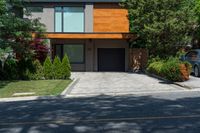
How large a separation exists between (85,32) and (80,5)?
2.51 meters

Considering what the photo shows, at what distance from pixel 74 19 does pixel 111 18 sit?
3062 millimetres

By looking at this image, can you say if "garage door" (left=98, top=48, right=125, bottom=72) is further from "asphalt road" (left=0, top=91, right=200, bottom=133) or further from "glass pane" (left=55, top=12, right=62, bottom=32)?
"asphalt road" (left=0, top=91, right=200, bottom=133)

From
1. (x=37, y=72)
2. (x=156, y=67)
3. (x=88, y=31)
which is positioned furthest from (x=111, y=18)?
(x=37, y=72)

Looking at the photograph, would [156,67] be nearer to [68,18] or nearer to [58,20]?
[68,18]

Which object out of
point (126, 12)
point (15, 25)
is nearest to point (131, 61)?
point (126, 12)

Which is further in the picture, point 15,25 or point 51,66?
point 51,66

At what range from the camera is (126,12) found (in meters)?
39.3

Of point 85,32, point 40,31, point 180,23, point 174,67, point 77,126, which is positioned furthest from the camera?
point 85,32

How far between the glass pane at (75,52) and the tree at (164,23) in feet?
23.3

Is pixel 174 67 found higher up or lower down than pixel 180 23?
lower down

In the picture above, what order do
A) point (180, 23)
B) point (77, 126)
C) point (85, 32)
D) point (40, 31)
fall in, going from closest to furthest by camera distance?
point (77, 126) → point (40, 31) → point (180, 23) → point (85, 32)

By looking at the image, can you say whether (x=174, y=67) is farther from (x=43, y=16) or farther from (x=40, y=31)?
(x=43, y=16)

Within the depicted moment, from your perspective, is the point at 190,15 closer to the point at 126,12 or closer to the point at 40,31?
the point at 126,12

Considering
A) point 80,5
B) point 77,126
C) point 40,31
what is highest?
point 80,5
